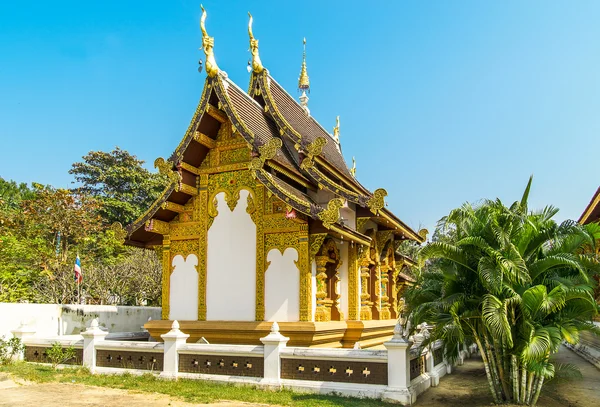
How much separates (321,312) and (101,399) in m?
4.45

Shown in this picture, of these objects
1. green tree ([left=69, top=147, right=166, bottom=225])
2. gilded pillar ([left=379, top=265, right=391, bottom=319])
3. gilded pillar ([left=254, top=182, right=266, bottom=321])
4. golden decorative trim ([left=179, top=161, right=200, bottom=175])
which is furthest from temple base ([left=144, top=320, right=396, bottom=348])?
green tree ([left=69, top=147, right=166, bottom=225])

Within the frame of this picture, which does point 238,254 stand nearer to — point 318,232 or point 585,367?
point 318,232

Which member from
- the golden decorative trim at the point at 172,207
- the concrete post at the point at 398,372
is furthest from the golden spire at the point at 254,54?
the concrete post at the point at 398,372

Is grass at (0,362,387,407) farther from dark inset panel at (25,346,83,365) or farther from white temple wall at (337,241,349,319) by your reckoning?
white temple wall at (337,241,349,319)

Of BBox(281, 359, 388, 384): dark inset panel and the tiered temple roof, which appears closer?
BBox(281, 359, 388, 384): dark inset panel

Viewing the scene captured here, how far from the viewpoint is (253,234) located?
11.8m

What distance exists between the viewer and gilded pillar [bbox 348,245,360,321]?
40.5 feet

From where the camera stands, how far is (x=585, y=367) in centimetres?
1377

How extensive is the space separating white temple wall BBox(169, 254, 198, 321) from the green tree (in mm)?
25556

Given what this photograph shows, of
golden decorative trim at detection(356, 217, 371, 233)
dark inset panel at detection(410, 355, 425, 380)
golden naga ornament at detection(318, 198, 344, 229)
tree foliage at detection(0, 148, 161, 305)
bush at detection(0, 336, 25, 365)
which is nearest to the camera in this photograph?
dark inset panel at detection(410, 355, 425, 380)

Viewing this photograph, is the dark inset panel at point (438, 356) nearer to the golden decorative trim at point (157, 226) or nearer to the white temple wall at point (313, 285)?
the white temple wall at point (313, 285)

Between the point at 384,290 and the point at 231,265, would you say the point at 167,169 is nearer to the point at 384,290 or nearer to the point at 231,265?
the point at 231,265

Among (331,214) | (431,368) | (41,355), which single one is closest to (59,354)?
(41,355)

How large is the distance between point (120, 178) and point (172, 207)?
27.4m
